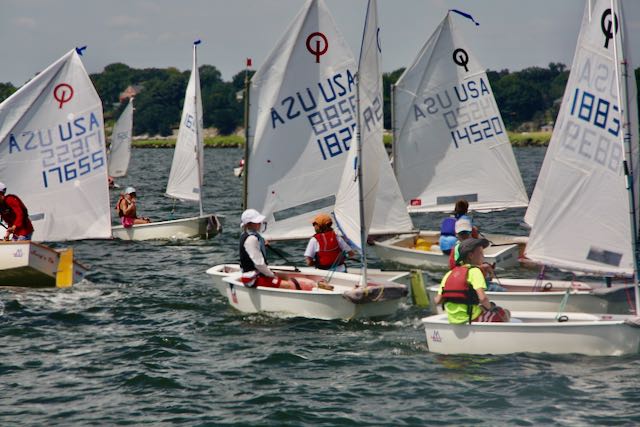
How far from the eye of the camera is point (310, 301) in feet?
49.9

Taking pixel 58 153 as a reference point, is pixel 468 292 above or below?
below

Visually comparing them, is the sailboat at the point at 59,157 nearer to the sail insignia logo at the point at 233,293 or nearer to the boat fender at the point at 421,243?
the sail insignia logo at the point at 233,293

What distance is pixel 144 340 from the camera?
14812mm

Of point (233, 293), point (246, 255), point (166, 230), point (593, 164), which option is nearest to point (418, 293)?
point (246, 255)

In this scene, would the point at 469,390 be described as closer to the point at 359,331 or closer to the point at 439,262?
the point at 359,331

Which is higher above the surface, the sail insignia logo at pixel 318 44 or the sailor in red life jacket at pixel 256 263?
the sail insignia logo at pixel 318 44

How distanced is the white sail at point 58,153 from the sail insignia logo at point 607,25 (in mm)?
10405

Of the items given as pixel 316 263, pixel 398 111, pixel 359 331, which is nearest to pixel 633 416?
pixel 359 331

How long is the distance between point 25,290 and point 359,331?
22.9 ft

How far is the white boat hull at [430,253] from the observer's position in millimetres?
19781

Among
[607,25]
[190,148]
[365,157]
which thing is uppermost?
[607,25]

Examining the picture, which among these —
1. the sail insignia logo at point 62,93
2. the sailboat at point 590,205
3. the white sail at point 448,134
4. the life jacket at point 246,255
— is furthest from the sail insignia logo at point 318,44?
the sailboat at point 590,205

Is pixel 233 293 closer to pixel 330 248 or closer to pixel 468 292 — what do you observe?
pixel 330 248

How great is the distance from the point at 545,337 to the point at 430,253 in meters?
7.34
